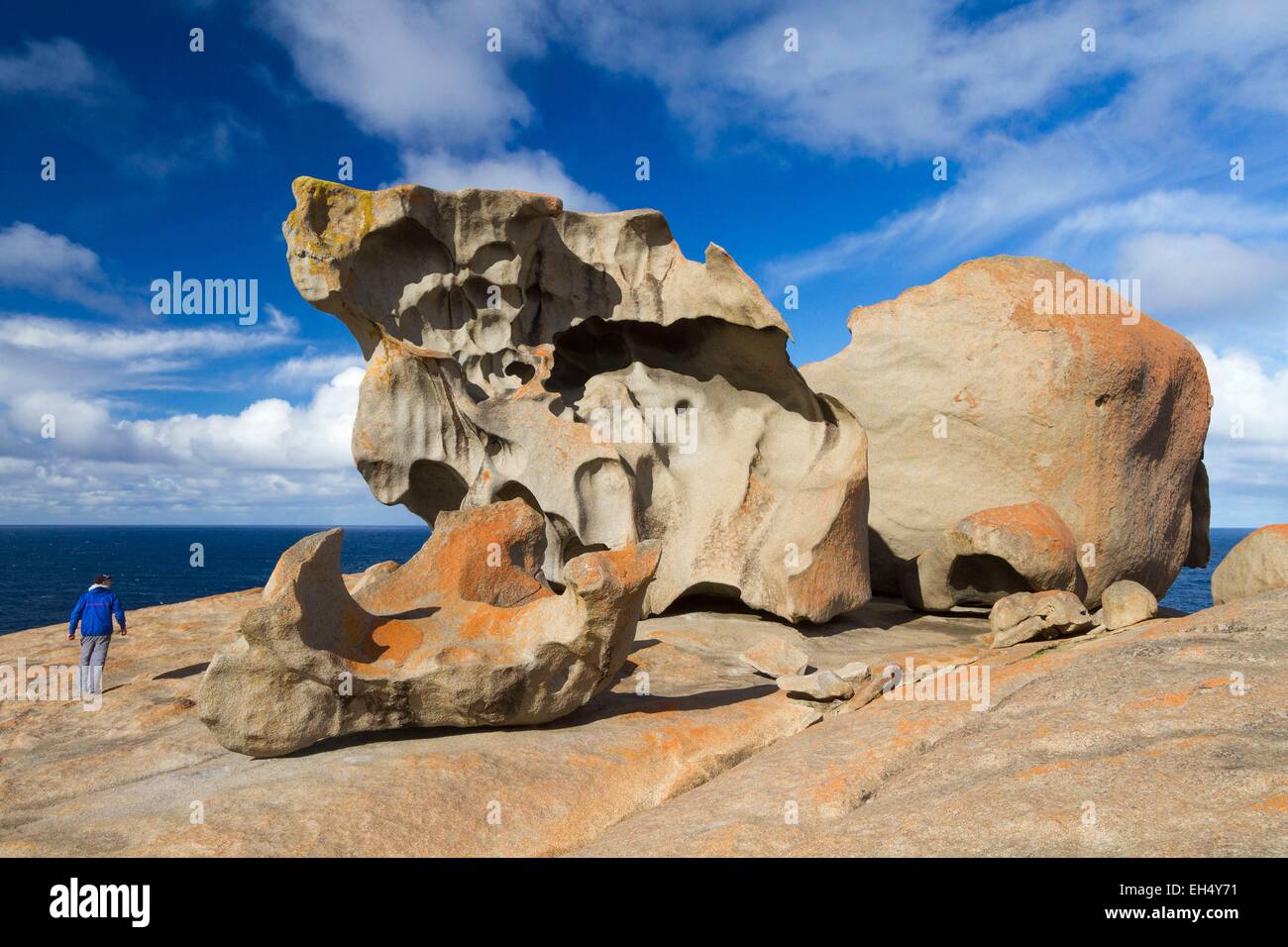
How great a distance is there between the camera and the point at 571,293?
457 inches

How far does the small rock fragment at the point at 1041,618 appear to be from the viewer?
27.4 ft

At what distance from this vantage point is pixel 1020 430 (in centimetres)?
1098

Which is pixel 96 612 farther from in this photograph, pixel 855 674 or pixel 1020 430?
pixel 1020 430

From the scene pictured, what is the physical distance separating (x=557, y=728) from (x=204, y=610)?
7.13m

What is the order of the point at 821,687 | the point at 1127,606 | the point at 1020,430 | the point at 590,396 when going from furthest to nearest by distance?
1. the point at 590,396
2. the point at 1020,430
3. the point at 1127,606
4. the point at 821,687

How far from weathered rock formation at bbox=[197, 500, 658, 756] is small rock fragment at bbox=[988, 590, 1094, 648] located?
4606 mm

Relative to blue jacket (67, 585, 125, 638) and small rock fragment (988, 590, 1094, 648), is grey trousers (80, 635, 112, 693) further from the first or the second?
small rock fragment (988, 590, 1094, 648)

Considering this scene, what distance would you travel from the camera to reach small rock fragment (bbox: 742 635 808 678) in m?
7.66

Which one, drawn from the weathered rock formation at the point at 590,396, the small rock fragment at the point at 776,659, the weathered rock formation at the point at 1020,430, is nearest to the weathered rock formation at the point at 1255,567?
the weathered rock formation at the point at 1020,430

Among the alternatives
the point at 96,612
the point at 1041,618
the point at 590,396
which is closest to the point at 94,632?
the point at 96,612

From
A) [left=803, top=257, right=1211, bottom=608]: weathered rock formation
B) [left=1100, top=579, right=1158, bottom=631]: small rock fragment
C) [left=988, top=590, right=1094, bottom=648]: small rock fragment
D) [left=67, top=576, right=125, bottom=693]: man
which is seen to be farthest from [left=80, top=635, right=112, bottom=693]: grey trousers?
[left=1100, top=579, right=1158, bottom=631]: small rock fragment

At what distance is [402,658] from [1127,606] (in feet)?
22.5
